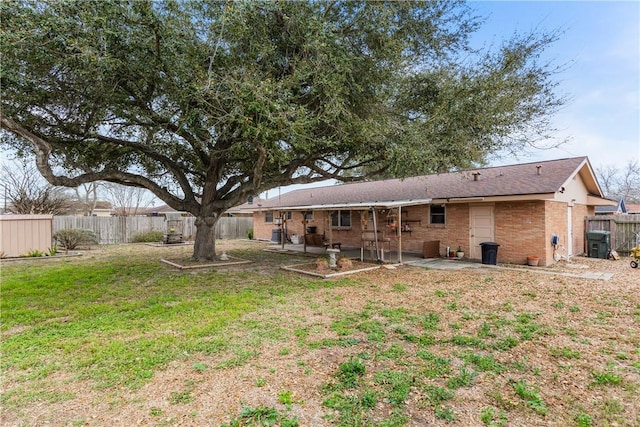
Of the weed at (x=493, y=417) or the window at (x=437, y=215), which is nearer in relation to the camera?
the weed at (x=493, y=417)

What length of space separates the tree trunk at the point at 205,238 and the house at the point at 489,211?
4080 mm

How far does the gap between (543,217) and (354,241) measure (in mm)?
8302

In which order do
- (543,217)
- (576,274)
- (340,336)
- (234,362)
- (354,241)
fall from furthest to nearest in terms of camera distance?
(354,241)
(543,217)
(576,274)
(340,336)
(234,362)

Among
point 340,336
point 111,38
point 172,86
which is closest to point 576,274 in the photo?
point 340,336

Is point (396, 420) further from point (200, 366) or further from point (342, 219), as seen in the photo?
point (342, 219)

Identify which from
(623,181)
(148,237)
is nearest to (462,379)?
(148,237)

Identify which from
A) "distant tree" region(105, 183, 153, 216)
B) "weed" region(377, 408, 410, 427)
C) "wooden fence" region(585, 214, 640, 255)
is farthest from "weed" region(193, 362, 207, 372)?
"distant tree" region(105, 183, 153, 216)

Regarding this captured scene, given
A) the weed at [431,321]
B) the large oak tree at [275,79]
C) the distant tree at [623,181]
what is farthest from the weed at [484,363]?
the distant tree at [623,181]

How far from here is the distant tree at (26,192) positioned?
18078mm

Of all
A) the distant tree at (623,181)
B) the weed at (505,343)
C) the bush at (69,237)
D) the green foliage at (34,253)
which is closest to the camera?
the weed at (505,343)

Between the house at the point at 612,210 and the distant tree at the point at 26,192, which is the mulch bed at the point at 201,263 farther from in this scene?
the house at the point at 612,210

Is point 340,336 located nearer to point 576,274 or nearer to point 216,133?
point 216,133

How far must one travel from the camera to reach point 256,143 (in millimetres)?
7344

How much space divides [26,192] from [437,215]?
22.7 m
